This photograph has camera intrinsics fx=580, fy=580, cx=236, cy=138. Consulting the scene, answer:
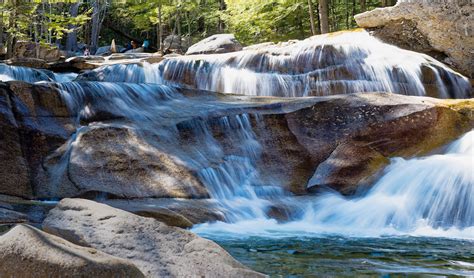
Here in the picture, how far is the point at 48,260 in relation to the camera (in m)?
3.09

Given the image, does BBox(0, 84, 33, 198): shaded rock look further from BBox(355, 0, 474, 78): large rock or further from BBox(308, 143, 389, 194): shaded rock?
BBox(355, 0, 474, 78): large rock

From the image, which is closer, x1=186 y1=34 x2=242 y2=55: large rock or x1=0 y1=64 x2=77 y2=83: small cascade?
x1=0 y1=64 x2=77 y2=83: small cascade

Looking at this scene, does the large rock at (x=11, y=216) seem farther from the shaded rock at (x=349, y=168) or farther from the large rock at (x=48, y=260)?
the shaded rock at (x=349, y=168)

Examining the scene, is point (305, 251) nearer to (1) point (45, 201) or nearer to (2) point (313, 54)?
(1) point (45, 201)

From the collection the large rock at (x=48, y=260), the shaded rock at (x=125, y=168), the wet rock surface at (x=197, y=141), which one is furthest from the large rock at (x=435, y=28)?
the large rock at (x=48, y=260)

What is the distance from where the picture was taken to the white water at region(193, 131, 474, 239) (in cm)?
706

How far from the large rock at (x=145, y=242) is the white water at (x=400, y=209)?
213cm

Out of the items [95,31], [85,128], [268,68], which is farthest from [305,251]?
[95,31]

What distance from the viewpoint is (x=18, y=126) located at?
27.9 feet

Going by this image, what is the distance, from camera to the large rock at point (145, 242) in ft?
12.6

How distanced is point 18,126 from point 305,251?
4.99 metres

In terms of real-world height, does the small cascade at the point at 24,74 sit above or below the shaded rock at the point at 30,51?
below

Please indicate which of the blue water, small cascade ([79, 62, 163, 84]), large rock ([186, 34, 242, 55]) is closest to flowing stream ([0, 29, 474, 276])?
the blue water

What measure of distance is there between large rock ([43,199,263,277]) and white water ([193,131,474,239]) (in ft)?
7.00
